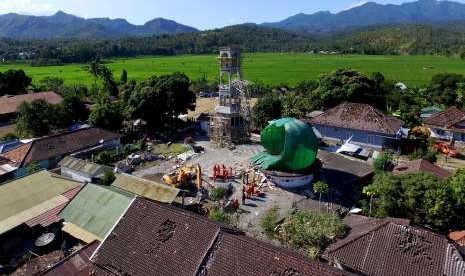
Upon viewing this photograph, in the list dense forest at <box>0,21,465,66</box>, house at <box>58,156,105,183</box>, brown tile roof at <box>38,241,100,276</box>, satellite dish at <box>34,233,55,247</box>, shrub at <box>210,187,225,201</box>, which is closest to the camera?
brown tile roof at <box>38,241,100,276</box>

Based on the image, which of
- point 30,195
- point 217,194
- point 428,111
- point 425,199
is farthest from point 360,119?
point 30,195

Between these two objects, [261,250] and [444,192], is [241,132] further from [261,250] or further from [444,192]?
[261,250]

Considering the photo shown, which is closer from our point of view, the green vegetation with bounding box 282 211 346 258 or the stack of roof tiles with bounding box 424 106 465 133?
the green vegetation with bounding box 282 211 346 258

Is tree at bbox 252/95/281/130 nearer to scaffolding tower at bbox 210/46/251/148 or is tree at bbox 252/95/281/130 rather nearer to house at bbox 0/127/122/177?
scaffolding tower at bbox 210/46/251/148

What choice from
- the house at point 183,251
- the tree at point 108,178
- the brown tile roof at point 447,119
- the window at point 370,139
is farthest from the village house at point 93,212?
the brown tile roof at point 447,119

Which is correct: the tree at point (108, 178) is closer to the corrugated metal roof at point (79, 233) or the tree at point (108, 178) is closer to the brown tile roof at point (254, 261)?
the corrugated metal roof at point (79, 233)

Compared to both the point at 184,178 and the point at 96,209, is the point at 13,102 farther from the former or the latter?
the point at 96,209

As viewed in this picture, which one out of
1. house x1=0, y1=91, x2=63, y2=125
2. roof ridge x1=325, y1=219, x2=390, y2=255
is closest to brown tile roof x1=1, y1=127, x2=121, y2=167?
house x1=0, y1=91, x2=63, y2=125

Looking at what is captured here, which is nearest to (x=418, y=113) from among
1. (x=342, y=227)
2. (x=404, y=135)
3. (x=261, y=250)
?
(x=404, y=135)
